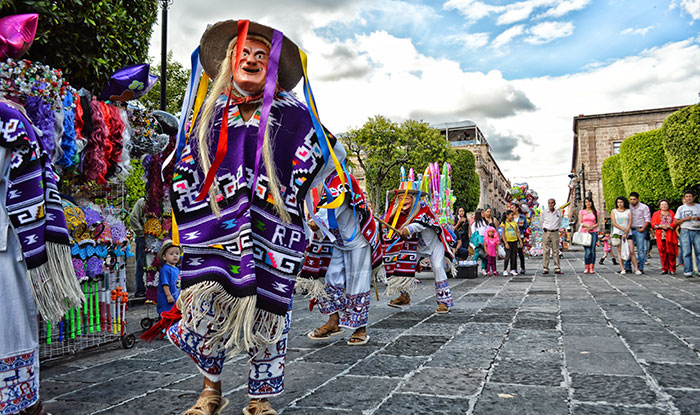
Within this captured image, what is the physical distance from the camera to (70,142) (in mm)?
3961

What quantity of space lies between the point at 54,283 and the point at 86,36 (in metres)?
3.08

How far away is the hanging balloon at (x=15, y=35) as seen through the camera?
294 cm

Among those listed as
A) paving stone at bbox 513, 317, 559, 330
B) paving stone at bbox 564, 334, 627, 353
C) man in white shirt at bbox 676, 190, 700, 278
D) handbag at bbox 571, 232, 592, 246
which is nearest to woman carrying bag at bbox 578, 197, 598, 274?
handbag at bbox 571, 232, 592, 246

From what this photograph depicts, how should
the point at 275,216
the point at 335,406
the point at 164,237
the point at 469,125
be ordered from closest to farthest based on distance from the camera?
1. the point at 275,216
2. the point at 335,406
3. the point at 164,237
4. the point at 469,125

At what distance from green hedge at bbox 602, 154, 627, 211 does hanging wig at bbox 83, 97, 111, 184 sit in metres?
32.9

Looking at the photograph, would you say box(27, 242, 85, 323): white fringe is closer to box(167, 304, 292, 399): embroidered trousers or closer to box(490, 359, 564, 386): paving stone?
box(167, 304, 292, 399): embroidered trousers

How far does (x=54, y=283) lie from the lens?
8.75 feet

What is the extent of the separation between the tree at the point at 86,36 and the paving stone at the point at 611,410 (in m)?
4.97

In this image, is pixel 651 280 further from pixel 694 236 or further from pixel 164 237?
pixel 164 237

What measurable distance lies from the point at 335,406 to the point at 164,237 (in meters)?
4.91

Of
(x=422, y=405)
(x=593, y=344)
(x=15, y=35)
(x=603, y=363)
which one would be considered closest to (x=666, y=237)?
(x=593, y=344)

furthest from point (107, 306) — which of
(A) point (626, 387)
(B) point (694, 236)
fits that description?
(B) point (694, 236)

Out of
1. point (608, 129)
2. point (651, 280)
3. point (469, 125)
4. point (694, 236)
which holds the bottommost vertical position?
point (651, 280)

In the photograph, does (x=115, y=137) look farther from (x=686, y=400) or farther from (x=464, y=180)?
(x=464, y=180)
